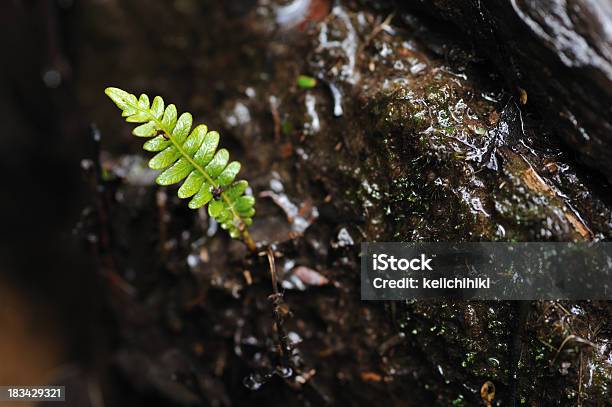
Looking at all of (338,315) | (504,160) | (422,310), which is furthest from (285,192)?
(504,160)

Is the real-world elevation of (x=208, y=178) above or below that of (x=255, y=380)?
above

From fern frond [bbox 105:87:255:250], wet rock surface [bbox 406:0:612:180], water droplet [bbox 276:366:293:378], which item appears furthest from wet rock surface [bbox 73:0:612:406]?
fern frond [bbox 105:87:255:250]

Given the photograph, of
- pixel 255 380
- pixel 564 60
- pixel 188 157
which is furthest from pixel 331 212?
pixel 564 60

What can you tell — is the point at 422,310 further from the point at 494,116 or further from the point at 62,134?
the point at 62,134

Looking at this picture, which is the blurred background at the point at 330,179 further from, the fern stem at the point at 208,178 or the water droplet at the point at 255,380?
the fern stem at the point at 208,178

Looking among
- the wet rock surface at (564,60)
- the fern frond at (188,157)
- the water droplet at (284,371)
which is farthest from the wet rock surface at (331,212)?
the fern frond at (188,157)

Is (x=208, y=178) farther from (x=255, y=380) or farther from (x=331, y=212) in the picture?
(x=255, y=380)
